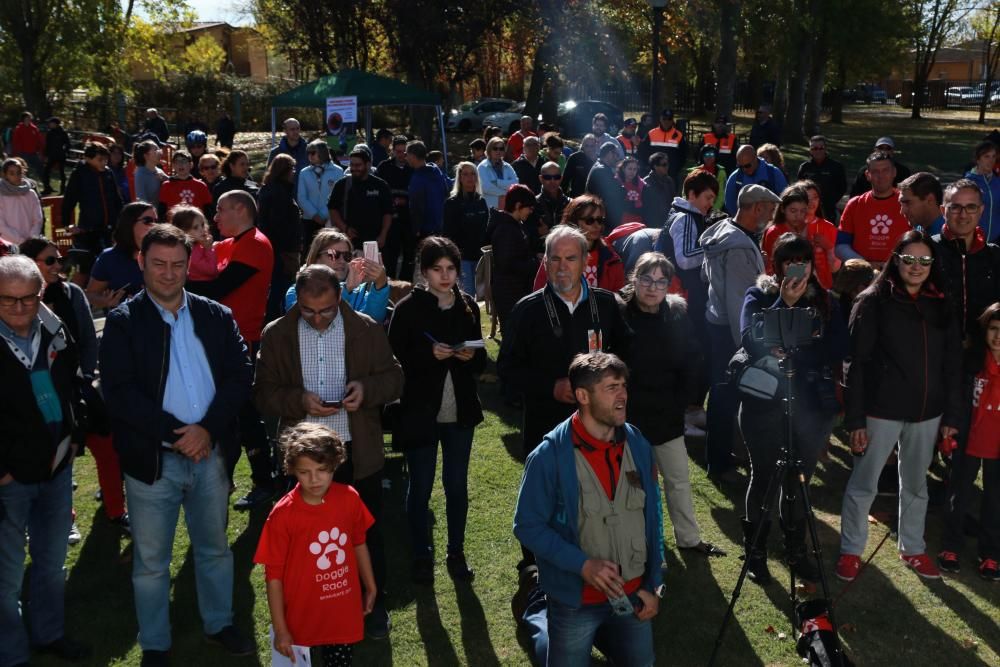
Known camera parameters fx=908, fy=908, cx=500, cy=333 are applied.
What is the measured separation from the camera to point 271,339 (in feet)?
14.6

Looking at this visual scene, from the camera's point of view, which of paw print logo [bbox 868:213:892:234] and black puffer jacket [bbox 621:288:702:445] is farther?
paw print logo [bbox 868:213:892:234]

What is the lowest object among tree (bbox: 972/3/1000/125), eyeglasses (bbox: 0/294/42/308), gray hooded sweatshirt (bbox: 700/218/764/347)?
gray hooded sweatshirt (bbox: 700/218/764/347)

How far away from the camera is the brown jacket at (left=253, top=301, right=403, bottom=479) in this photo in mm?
4441

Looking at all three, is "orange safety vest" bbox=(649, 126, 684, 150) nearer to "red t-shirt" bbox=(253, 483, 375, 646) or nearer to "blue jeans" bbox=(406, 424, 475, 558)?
"blue jeans" bbox=(406, 424, 475, 558)

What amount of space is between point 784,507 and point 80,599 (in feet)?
13.1

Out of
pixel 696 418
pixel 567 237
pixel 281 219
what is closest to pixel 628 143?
pixel 281 219

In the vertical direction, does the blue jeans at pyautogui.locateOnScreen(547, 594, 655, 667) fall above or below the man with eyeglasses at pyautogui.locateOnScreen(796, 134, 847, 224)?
below

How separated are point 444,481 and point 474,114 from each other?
3287 cm

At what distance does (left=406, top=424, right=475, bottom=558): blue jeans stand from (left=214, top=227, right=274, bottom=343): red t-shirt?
166cm

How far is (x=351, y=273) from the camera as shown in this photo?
5234 millimetres

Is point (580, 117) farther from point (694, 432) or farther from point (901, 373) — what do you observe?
point (901, 373)

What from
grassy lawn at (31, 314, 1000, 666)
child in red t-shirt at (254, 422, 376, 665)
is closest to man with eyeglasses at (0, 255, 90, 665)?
grassy lawn at (31, 314, 1000, 666)

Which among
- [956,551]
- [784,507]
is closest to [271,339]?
[784,507]

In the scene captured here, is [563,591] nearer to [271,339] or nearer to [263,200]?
[271,339]
